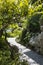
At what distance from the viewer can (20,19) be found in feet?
18.2

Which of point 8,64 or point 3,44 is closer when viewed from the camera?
point 8,64

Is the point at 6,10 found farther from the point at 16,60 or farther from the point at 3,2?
the point at 16,60

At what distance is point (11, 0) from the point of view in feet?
16.2

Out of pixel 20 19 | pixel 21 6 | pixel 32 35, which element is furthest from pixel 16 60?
pixel 32 35

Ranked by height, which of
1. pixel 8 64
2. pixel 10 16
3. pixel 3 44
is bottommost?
pixel 8 64

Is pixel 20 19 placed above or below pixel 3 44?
above

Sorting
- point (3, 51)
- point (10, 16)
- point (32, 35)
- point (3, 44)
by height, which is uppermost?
point (32, 35)

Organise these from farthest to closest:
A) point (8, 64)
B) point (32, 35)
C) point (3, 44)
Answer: point (32, 35) < point (3, 44) < point (8, 64)

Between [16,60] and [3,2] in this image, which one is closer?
[3,2]

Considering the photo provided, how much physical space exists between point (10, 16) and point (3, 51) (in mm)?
877

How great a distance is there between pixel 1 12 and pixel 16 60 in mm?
1382

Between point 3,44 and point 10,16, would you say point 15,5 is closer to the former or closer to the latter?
point 10,16

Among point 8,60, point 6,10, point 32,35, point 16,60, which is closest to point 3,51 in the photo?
point 8,60

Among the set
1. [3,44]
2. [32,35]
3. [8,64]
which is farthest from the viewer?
[32,35]
